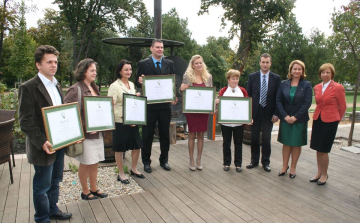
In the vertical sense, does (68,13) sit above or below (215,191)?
above

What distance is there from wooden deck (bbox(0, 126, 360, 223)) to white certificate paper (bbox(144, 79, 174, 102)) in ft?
4.00

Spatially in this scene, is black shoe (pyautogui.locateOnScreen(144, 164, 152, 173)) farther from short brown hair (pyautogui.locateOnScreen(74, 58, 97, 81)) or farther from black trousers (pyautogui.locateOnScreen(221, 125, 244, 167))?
short brown hair (pyautogui.locateOnScreen(74, 58, 97, 81))

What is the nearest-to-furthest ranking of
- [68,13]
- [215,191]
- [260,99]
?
[215,191] → [260,99] → [68,13]

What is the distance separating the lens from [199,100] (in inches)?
166

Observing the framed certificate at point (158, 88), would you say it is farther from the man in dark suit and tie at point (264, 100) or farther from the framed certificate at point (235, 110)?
the man in dark suit and tie at point (264, 100)

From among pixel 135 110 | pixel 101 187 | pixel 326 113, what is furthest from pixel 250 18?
pixel 101 187

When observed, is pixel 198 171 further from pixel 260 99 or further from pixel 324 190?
pixel 324 190

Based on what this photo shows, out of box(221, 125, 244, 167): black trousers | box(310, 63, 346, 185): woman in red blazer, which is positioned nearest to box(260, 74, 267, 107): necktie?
box(221, 125, 244, 167): black trousers

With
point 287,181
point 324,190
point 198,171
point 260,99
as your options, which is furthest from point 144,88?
point 324,190

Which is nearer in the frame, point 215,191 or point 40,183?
point 40,183

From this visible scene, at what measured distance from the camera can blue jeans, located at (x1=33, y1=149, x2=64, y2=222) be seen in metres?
2.48

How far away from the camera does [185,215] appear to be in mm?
2939

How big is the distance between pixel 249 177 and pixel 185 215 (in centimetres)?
160

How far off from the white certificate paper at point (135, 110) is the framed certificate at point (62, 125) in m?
0.96
